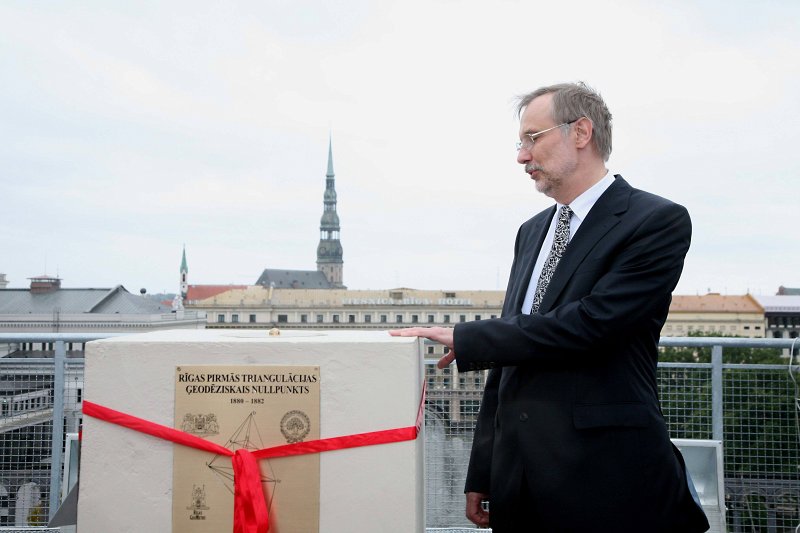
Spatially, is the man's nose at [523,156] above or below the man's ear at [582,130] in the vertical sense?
below

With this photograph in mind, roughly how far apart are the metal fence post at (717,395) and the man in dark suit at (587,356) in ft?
7.23

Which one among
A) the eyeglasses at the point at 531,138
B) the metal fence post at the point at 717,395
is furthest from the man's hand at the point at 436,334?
the metal fence post at the point at 717,395

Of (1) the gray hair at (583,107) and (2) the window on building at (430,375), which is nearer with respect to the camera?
(1) the gray hair at (583,107)

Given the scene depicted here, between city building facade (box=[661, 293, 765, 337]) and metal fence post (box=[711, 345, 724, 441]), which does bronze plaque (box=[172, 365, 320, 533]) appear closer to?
metal fence post (box=[711, 345, 724, 441])

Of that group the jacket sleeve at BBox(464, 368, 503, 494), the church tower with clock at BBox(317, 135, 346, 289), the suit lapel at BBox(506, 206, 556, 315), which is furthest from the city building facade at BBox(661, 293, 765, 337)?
the jacket sleeve at BBox(464, 368, 503, 494)

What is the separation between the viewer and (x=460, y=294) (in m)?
110

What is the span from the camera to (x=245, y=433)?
178 centimetres

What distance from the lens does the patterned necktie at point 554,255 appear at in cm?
215

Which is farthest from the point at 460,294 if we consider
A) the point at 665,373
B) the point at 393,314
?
the point at 665,373

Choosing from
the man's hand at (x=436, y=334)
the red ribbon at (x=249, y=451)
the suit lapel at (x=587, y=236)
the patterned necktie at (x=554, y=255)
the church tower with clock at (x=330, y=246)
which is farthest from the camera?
the church tower with clock at (x=330, y=246)

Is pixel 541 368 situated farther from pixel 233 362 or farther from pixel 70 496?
pixel 70 496

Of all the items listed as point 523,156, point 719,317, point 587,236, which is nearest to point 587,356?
point 587,236

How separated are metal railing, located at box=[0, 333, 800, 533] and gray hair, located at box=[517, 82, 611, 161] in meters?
2.03

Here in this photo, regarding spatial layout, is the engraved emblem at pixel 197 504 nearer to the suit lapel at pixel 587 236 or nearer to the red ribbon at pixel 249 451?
the red ribbon at pixel 249 451
